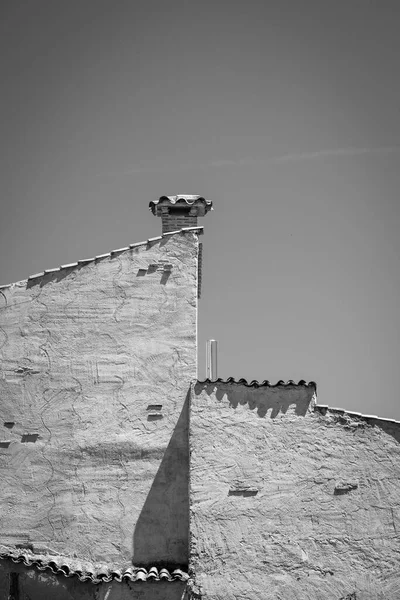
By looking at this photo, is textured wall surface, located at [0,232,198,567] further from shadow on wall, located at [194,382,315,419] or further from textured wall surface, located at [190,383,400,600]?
shadow on wall, located at [194,382,315,419]

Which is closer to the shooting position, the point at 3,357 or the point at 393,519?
the point at 393,519

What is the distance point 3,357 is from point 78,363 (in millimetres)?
1618

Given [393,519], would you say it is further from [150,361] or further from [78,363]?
[78,363]

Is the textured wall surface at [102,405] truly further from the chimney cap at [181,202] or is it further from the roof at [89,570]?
the chimney cap at [181,202]

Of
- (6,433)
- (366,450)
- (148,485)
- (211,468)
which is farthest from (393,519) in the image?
(6,433)

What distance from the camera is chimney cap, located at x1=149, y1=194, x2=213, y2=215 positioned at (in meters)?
19.7

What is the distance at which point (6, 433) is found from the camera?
18562 mm

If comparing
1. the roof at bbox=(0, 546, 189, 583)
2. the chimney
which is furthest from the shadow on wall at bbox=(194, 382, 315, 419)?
the chimney

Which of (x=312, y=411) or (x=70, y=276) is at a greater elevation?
(x=70, y=276)

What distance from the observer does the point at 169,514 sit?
18.2 metres

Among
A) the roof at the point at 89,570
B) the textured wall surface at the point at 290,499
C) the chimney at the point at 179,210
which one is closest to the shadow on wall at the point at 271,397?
the textured wall surface at the point at 290,499

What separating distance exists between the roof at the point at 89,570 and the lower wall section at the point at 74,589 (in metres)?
0.09

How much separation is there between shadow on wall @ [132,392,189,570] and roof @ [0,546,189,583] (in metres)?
0.37

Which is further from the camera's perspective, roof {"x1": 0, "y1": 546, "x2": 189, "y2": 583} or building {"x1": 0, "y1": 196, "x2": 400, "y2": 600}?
building {"x1": 0, "y1": 196, "x2": 400, "y2": 600}
